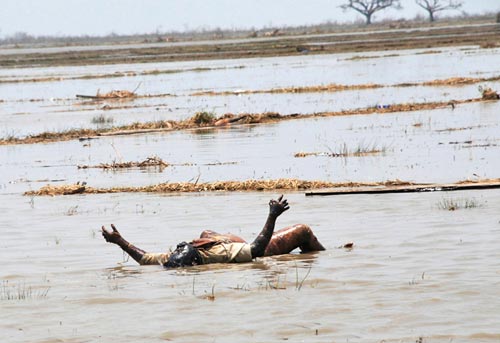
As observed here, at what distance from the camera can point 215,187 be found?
1478 centimetres

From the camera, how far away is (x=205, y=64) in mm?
60031

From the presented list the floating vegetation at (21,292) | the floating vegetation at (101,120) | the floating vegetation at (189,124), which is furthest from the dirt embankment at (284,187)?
the floating vegetation at (101,120)

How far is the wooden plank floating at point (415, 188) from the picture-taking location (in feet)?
42.2

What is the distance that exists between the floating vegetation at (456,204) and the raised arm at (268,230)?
3.00 m

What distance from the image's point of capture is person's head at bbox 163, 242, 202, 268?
974 cm

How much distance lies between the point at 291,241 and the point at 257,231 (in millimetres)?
1469

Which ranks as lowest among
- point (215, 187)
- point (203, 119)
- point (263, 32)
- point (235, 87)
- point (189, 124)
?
point (215, 187)

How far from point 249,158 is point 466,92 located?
1339 cm

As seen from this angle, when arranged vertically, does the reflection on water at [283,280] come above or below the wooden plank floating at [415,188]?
below

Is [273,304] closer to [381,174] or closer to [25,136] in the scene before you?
[381,174]

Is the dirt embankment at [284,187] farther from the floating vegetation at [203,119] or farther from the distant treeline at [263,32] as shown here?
the distant treeline at [263,32]

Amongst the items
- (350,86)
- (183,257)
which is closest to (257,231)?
(183,257)

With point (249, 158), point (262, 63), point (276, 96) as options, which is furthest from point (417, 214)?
point (262, 63)

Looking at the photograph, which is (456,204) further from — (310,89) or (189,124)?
(310,89)
